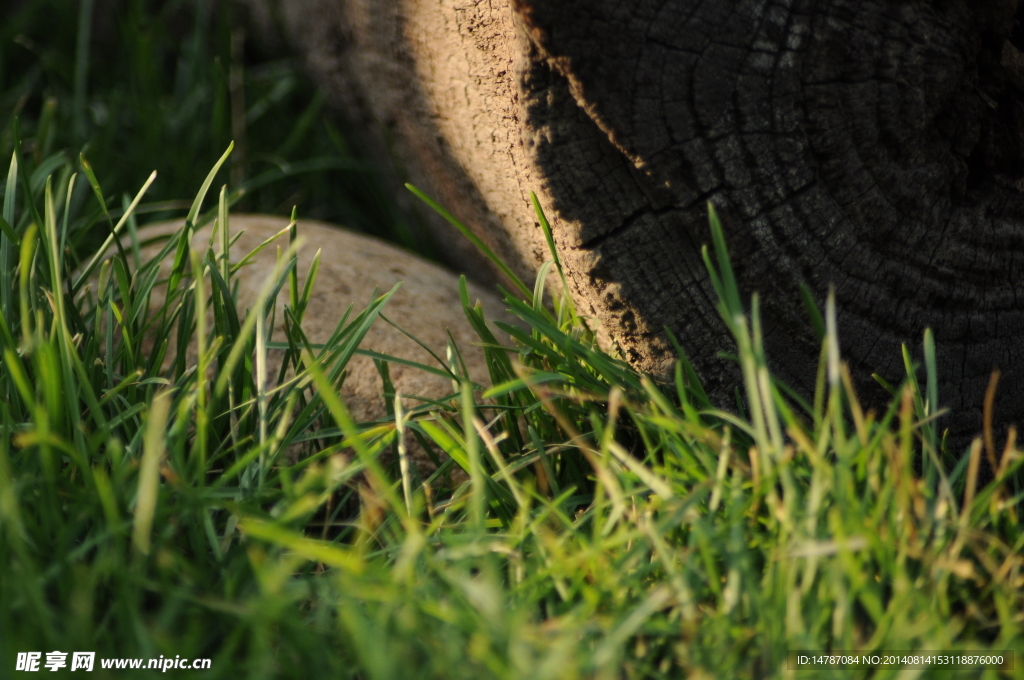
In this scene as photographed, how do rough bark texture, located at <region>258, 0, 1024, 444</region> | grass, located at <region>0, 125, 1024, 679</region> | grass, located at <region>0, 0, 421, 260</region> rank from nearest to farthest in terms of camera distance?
grass, located at <region>0, 125, 1024, 679</region>, rough bark texture, located at <region>258, 0, 1024, 444</region>, grass, located at <region>0, 0, 421, 260</region>

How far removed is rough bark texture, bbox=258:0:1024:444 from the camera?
4.00 feet

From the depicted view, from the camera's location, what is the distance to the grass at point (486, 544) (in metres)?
0.92

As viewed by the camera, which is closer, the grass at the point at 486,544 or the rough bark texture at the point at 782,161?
the grass at the point at 486,544

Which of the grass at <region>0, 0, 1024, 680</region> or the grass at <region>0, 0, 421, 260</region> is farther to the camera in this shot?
the grass at <region>0, 0, 421, 260</region>

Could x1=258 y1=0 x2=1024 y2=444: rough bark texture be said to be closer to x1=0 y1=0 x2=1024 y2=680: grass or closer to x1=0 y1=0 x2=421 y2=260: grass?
x1=0 y1=0 x2=1024 y2=680: grass

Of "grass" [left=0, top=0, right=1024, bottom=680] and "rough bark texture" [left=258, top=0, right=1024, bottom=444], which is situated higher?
"rough bark texture" [left=258, top=0, right=1024, bottom=444]

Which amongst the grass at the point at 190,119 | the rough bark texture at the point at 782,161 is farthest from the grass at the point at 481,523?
the grass at the point at 190,119

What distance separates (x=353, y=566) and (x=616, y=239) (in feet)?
2.29

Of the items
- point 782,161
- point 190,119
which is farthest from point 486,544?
point 190,119

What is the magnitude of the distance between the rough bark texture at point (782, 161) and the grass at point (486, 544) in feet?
0.36

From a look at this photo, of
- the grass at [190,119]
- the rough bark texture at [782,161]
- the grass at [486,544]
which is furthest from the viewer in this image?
the grass at [190,119]

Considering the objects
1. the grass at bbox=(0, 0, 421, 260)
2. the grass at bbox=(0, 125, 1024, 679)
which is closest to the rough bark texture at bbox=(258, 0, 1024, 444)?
the grass at bbox=(0, 125, 1024, 679)

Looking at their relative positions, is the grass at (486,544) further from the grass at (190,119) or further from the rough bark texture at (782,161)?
the grass at (190,119)

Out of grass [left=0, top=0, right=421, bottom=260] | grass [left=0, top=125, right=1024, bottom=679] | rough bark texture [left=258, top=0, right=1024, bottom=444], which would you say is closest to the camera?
grass [left=0, top=125, right=1024, bottom=679]
